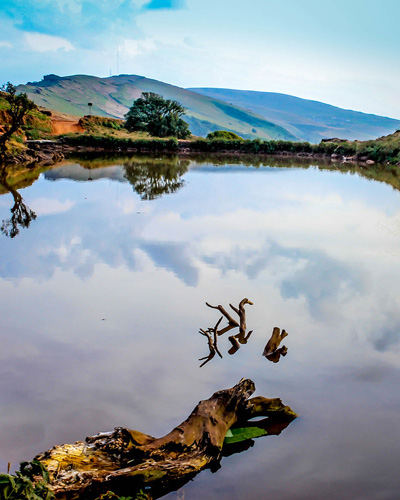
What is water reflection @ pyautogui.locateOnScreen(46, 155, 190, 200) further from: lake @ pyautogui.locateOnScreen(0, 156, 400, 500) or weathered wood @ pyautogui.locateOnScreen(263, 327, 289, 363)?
weathered wood @ pyautogui.locateOnScreen(263, 327, 289, 363)

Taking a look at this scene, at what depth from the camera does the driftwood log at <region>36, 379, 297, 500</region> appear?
359cm

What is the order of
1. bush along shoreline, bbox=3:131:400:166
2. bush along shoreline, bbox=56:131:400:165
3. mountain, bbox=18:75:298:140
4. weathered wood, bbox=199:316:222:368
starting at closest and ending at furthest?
weathered wood, bbox=199:316:222:368
bush along shoreline, bbox=3:131:400:166
bush along shoreline, bbox=56:131:400:165
mountain, bbox=18:75:298:140

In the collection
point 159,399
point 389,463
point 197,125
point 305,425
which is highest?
point 197,125

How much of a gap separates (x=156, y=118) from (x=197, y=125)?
12495 centimetres

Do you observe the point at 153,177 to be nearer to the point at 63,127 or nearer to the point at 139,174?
the point at 139,174

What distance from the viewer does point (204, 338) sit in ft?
21.9

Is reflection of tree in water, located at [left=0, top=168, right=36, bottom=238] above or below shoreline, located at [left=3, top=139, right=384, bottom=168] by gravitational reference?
below

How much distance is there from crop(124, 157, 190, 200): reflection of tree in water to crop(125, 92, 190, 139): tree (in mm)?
19727

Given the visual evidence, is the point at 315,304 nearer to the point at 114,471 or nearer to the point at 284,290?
the point at 284,290

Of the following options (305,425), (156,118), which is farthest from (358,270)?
(156,118)

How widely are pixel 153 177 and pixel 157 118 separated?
93.9 ft

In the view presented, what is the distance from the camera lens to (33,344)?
6.30m

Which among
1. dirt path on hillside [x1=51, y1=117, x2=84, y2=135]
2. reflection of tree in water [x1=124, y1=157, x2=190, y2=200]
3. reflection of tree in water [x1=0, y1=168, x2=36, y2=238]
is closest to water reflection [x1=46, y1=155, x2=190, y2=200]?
reflection of tree in water [x1=124, y1=157, x2=190, y2=200]

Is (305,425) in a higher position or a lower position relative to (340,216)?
lower
